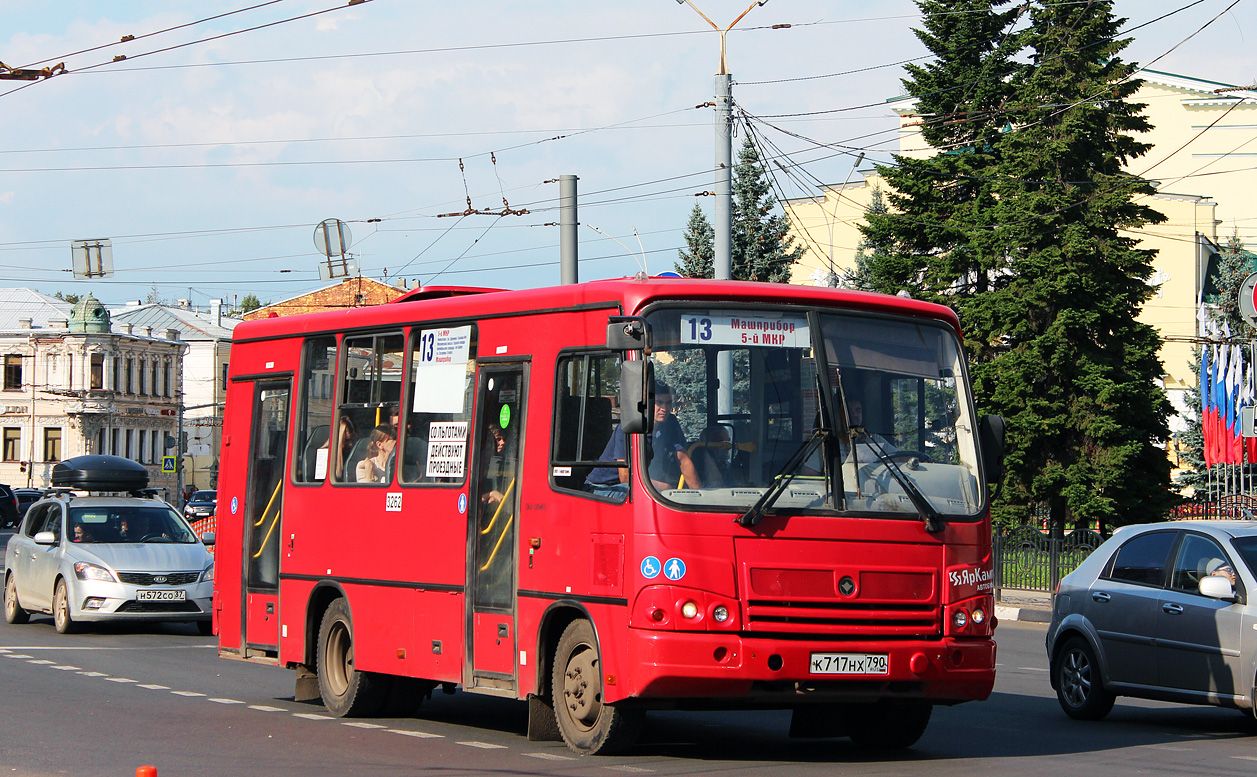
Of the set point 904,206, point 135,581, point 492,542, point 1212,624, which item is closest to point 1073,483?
point 904,206

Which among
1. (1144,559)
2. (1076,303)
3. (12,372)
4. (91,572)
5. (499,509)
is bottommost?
(91,572)

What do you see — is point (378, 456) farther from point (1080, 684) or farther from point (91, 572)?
point (91, 572)

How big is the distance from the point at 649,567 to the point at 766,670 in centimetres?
88

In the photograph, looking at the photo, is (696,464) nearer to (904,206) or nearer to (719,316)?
(719,316)

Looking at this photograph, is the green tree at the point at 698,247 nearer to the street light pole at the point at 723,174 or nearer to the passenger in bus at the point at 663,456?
the street light pole at the point at 723,174

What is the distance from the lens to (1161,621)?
39.3 ft

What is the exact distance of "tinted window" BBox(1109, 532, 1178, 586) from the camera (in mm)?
12266

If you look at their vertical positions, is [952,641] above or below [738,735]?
above

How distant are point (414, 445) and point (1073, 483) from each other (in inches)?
1027

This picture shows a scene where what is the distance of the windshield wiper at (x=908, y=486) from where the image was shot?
9609 mm

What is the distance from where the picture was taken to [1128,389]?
35406 mm

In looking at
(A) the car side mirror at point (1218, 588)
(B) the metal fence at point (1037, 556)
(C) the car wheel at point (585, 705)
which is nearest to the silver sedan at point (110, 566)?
(C) the car wheel at point (585, 705)

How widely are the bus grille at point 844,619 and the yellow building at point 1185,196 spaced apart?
5190cm

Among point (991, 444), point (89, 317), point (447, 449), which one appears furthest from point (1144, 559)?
point (89, 317)
